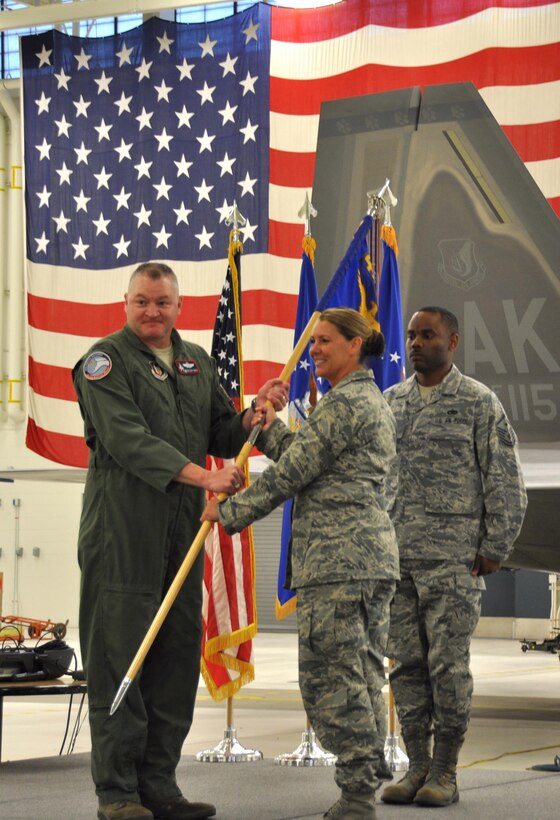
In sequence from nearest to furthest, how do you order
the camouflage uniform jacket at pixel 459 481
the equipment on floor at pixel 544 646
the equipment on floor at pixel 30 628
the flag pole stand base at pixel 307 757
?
1. the camouflage uniform jacket at pixel 459 481
2. the flag pole stand base at pixel 307 757
3. the equipment on floor at pixel 30 628
4. the equipment on floor at pixel 544 646

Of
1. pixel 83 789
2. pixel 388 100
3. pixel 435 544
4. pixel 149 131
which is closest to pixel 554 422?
pixel 388 100

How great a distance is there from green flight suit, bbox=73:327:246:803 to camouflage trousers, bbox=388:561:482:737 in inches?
34.4

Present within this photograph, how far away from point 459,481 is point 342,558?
38.2 inches

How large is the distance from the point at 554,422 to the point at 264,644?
1372 centimetres

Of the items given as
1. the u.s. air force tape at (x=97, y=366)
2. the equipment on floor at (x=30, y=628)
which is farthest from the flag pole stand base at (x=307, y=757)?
the u.s. air force tape at (x=97, y=366)

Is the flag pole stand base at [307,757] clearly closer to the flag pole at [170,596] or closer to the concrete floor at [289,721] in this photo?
the concrete floor at [289,721]

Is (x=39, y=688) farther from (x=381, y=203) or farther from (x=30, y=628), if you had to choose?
(x=30, y=628)

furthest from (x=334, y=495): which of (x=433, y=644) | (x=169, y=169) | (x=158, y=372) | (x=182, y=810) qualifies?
(x=169, y=169)

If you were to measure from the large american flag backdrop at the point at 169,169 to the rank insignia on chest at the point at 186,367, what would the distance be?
8.66 m

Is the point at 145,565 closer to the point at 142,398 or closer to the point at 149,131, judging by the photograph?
the point at 142,398

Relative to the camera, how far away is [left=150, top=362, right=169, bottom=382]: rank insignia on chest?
4473mm

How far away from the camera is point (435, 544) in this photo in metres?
4.82

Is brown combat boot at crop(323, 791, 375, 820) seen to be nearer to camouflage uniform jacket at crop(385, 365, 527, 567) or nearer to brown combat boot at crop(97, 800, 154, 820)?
brown combat boot at crop(97, 800, 154, 820)

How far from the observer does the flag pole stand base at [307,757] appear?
235 inches
